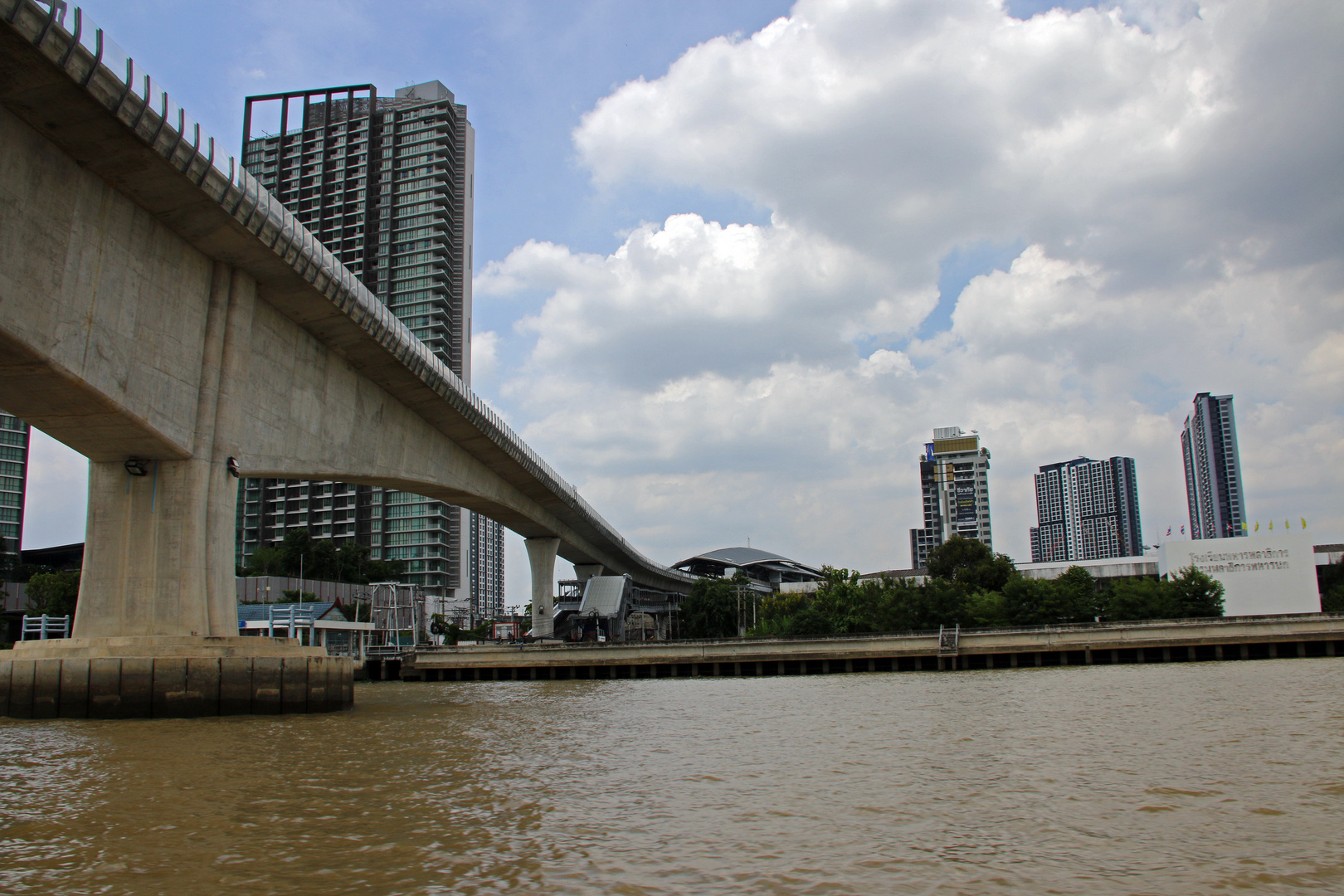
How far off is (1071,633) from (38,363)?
142 ft

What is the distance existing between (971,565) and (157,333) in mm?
86634

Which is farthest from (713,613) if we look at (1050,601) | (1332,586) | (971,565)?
(1332,586)

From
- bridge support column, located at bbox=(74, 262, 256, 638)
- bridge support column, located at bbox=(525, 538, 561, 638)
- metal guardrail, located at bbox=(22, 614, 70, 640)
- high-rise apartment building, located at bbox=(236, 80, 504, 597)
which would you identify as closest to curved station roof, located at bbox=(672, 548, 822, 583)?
high-rise apartment building, located at bbox=(236, 80, 504, 597)

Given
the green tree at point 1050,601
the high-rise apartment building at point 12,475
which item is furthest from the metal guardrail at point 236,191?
the high-rise apartment building at point 12,475

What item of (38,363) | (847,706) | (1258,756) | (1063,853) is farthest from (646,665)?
(1063,853)

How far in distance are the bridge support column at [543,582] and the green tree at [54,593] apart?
121 feet

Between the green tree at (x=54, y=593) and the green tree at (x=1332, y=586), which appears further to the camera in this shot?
the green tree at (x=54, y=593)

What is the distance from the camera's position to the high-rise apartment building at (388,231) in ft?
414

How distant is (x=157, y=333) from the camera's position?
79.7 feet

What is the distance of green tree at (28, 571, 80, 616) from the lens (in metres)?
78.3

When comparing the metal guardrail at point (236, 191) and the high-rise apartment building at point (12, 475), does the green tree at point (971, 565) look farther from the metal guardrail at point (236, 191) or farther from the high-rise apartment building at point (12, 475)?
the high-rise apartment building at point (12, 475)

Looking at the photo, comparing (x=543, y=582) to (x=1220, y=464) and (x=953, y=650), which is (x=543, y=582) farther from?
(x=1220, y=464)

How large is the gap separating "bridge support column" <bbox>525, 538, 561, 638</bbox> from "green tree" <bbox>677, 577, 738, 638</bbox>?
836 inches

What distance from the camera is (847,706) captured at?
2417 centimetres
